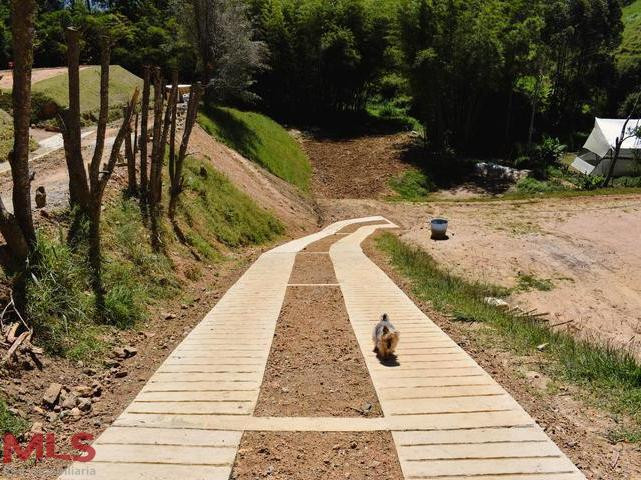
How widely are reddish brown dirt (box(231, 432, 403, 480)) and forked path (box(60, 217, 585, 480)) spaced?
10cm

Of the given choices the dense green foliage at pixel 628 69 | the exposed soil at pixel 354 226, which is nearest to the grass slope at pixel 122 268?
the exposed soil at pixel 354 226

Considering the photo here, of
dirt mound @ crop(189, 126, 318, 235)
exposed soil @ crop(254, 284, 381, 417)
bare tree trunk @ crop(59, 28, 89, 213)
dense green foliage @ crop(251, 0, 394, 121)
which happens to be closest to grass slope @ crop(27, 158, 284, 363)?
bare tree trunk @ crop(59, 28, 89, 213)

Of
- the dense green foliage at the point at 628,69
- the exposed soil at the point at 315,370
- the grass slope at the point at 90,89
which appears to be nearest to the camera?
the exposed soil at the point at 315,370

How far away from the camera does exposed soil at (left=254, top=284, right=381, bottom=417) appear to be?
495 centimetres

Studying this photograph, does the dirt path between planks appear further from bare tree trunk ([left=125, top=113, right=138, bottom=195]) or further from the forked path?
bare tree trunk ([left=125, top=113, right=138, bottom=195])

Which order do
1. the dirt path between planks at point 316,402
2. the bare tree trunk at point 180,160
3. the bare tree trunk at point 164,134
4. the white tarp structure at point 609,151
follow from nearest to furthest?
the dirt path between planks at point 316,402
the bare tree trunk at point 164,134
the bare tree trunk at point 180,160
the white tarp structure at point 609,151

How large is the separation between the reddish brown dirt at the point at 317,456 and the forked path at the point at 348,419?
0.10 meters

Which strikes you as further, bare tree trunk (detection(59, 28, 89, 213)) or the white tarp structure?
the white tarp structure

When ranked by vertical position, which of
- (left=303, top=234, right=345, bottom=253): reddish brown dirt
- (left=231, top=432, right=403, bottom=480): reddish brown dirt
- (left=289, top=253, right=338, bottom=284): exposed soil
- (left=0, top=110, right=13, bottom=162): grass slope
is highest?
(left=0, top=110, right=13, bottom=162): grass slope

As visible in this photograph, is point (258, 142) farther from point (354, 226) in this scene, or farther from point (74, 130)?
point (74, 130)

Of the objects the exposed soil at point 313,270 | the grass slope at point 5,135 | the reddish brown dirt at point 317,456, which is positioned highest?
the grass slope at point 5,135

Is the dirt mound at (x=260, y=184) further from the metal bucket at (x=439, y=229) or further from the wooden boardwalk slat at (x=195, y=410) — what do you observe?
the wooden boardwalk slat at (x=195, y=410)

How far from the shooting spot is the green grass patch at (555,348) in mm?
5391

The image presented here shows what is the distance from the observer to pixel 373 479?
3936 millimetres
